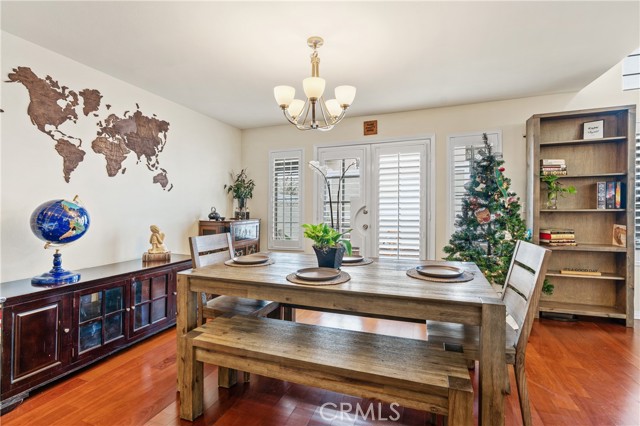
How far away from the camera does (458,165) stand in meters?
3.84

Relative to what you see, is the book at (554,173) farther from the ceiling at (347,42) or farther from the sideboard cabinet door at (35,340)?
the sideboard cabinet door at (35,340)

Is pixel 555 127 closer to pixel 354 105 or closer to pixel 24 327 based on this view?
pixel 354 105

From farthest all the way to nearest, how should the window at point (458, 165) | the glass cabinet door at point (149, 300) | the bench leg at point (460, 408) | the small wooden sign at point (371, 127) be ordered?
the small wooden sign at point (371, 127), the window at point (458, 165), the glass cabinet door at point (149, 300), the bench leg at point (460, 408)

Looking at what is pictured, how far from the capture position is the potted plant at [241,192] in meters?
4.65

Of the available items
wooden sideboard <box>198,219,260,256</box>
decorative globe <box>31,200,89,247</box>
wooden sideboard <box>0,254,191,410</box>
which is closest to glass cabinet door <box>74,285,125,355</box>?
wooden sideboard <box>0,254,191,410</box>

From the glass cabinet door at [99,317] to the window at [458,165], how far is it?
3605 millimetres

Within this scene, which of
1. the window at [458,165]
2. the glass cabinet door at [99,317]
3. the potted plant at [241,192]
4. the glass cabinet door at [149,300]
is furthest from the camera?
the potted plant at [241,192]

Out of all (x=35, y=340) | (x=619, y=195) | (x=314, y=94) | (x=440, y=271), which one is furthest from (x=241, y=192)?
(x=619, y=195)

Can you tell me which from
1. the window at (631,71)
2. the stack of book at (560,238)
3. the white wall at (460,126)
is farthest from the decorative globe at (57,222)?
the window at (631,71)

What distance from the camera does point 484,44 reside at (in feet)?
7.92

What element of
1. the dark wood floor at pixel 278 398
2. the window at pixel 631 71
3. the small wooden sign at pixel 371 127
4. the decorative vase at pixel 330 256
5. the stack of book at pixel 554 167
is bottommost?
the dark wood floor at pixel 278 398

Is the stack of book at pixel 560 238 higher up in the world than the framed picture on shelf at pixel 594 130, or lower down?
lower down

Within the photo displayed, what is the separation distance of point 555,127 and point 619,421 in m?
2.92

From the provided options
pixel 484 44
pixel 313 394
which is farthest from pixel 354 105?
pixel 313 394
